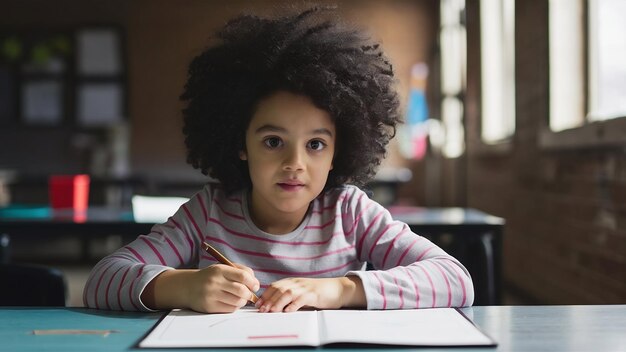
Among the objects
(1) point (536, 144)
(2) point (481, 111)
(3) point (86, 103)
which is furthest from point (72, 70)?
(1) point (536, 144)

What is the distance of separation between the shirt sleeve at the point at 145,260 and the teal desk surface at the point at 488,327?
0.03 m

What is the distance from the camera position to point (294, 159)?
1.08m

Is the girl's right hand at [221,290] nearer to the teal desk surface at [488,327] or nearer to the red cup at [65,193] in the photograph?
the teal desk surface at [488,327]

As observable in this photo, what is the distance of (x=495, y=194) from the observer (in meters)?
4.92

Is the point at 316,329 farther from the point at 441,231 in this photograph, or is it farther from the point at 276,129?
the point at 441,231

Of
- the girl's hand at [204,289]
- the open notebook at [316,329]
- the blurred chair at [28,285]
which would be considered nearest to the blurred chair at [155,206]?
the blurred chair at [28,285]

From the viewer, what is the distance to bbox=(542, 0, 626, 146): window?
2797mm

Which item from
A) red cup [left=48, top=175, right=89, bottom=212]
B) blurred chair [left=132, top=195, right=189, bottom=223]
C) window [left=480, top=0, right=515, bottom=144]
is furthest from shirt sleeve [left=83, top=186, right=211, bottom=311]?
window [left=480, top=0, right=515, bottom=144]

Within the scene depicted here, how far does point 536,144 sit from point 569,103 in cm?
44

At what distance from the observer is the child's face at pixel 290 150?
110 centimetres

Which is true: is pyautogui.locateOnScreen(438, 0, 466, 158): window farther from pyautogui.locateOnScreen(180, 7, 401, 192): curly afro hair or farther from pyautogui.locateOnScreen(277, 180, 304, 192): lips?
pyautogui.locateOnScreen(277, 180, 304, 192): lips

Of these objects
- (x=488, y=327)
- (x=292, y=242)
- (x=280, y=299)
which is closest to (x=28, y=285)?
(x=292, y=242)

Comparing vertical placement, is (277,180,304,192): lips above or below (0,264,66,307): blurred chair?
above

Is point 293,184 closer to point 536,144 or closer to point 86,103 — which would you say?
point 536,144
